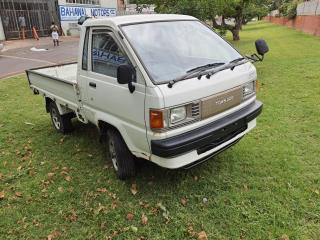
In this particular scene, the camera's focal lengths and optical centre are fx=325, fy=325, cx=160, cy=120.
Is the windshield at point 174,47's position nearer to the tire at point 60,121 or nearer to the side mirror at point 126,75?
the side mirror at point 126,75

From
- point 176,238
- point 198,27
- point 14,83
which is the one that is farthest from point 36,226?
point 14,83

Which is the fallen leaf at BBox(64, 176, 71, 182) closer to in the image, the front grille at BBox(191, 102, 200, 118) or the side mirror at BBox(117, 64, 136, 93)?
the side mirror at BBox(117, 64, 136, 93)

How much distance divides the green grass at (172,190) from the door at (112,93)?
794 mm

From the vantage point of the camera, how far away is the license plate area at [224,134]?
3674 mm

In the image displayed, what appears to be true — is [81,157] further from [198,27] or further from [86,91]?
[198,27]

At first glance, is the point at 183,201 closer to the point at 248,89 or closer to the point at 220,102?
the point at 220,102

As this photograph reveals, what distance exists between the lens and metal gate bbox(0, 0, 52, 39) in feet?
94.1

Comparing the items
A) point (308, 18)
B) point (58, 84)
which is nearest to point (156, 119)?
point (58, 84)

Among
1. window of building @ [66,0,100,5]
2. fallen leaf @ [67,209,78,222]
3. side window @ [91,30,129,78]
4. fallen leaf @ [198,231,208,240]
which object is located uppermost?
window of building @ [66,0,100,5]

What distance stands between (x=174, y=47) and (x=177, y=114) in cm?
102

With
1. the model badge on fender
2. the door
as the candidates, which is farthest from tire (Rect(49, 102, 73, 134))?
the model badge on fender

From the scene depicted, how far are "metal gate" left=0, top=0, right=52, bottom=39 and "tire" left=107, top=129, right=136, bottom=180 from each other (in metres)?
28.8

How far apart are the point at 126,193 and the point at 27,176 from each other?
5.45 feet

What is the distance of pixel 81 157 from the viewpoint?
5.26 m
